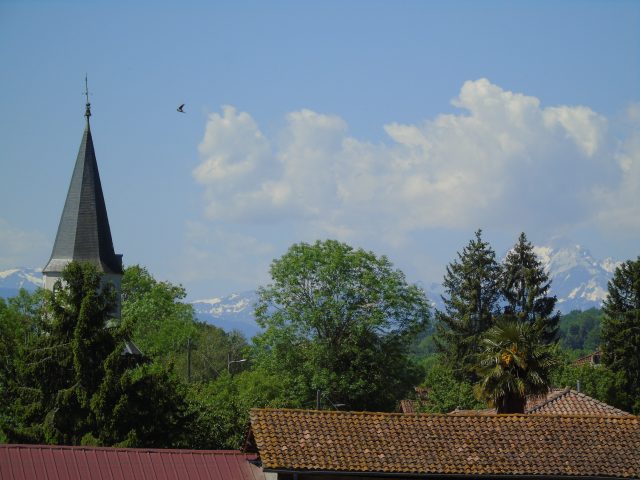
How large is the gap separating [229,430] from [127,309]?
40234mm

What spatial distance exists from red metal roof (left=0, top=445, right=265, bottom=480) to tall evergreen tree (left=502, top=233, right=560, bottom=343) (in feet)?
171

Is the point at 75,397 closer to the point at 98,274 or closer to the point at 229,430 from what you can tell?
the point at 98,274

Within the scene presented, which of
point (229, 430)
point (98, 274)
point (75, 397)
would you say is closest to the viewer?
point (75, 397)

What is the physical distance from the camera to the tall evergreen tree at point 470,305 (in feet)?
271

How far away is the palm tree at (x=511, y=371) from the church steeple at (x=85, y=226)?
3017 centimetres

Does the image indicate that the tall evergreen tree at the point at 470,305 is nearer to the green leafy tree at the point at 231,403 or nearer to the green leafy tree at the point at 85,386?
the green leafy tree at the point at 231,403

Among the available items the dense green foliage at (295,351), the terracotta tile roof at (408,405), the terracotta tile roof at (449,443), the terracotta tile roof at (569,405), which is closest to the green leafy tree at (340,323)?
the dense green foliage at (295,351)

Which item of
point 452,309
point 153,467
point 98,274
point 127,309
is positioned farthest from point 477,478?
point 127,309

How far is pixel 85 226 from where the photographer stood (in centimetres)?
6775

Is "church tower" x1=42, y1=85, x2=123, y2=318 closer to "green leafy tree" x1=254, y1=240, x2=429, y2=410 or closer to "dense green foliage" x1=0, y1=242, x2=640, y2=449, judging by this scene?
"dense green foliage" x1=0, y1=242, x2=640, y2=449

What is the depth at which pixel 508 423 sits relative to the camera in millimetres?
35312

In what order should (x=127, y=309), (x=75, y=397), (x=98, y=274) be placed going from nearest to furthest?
(x=75, y=397)
(x=98, y=274)
(x=127, y=309)

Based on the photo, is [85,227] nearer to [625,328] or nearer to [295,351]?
[295,351]

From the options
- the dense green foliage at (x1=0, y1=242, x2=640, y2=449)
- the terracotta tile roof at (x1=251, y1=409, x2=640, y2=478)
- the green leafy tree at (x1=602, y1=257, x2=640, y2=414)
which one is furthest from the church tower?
the green leafy tree at (x1=602, y1=257, x2=640, y2=414)
